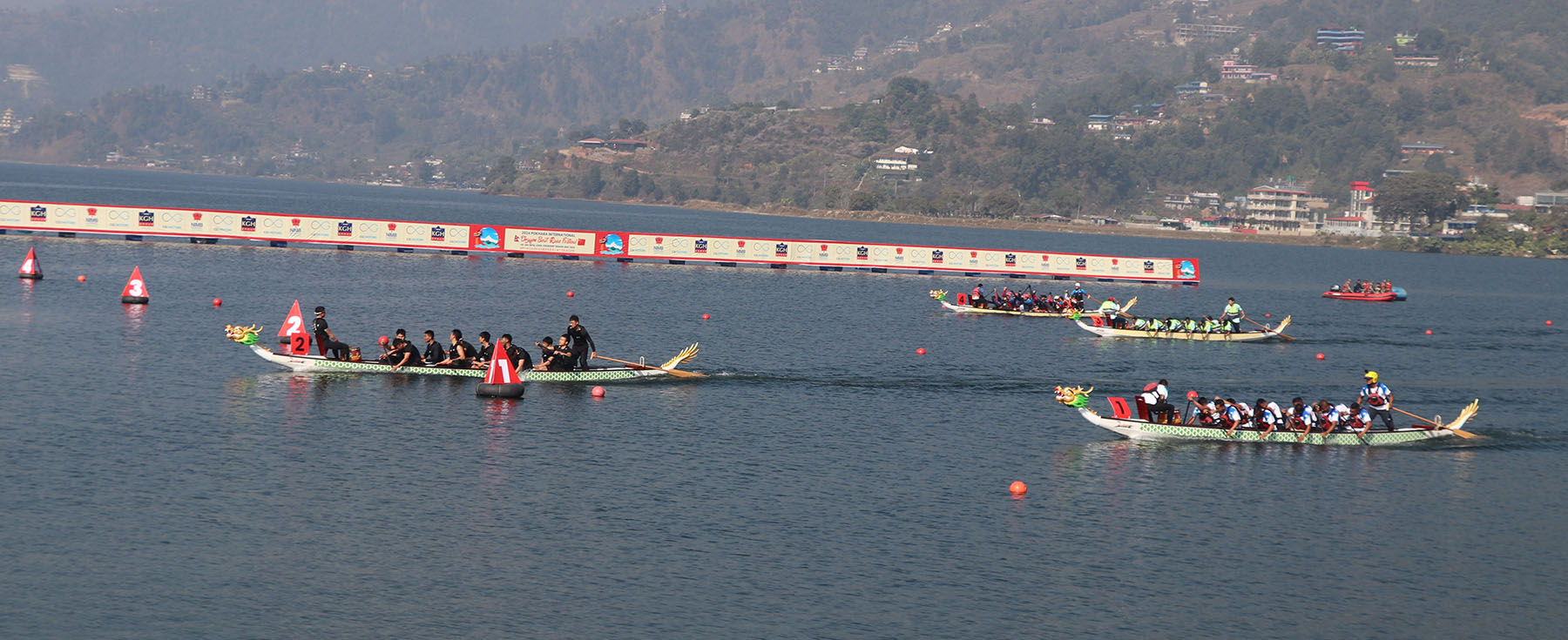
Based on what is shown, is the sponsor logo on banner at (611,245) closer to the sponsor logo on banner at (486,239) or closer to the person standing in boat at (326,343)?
the sponsor logo on banner at (486,239)

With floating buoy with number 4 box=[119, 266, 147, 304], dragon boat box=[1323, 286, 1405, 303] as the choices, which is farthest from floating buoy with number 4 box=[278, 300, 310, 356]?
dragon boat box=[1323, 286, 1405, 303]

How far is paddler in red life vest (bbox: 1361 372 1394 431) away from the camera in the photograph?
161 ft

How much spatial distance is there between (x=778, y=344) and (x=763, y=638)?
40.8 m

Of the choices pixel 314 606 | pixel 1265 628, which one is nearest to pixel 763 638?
pixel 314 606

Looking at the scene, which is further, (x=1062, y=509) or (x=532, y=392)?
(x=532, y=392)

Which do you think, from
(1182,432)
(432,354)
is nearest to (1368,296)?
(1182,432)

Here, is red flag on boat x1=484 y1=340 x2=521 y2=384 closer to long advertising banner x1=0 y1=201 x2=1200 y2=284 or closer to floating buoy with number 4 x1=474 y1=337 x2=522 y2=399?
floating buoy with number 4 x1=474 y1=337 x2=522 y2=399

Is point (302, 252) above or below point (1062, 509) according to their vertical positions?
above

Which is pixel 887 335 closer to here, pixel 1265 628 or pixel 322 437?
pixel 322 437

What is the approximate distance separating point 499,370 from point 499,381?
353mm

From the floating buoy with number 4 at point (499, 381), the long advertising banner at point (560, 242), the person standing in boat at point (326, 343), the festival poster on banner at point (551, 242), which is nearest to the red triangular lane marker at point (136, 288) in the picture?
the person standing in boat at point (326, 343)

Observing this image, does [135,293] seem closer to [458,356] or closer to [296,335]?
[296,335]

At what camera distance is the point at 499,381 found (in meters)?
47.3

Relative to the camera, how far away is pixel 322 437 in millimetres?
40312
